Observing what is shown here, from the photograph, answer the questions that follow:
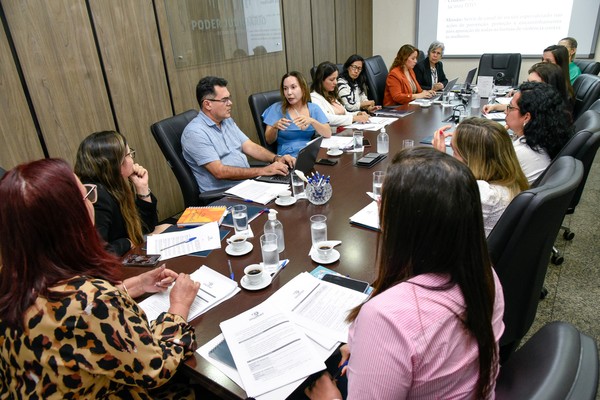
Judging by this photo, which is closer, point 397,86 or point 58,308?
point 58,308

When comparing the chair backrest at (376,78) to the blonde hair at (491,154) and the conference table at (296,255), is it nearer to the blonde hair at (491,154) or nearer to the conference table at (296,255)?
the conference table at (296,255)

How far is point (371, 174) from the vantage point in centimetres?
221

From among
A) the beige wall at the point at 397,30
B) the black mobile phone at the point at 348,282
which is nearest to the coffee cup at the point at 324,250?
the black mobile phone at the point at 348,282

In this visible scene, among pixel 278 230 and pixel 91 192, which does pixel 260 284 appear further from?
pixel 91 192

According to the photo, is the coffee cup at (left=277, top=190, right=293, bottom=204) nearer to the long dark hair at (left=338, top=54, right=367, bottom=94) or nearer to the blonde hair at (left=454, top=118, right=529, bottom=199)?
the blonde hair at (left=454, top=118, right=529, bottom=199)

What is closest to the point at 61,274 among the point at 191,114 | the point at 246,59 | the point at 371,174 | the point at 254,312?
the point at 254,312

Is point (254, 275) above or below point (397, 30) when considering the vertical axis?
below

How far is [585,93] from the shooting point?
3051 mm

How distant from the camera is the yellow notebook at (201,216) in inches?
70.7

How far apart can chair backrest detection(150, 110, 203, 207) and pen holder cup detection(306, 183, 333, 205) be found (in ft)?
2.89

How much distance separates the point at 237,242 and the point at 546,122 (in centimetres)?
168

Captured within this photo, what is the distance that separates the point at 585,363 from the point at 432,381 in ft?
0.81

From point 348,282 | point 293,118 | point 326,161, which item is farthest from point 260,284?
point 293,118

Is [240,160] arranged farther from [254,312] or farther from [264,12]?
[264,12]
